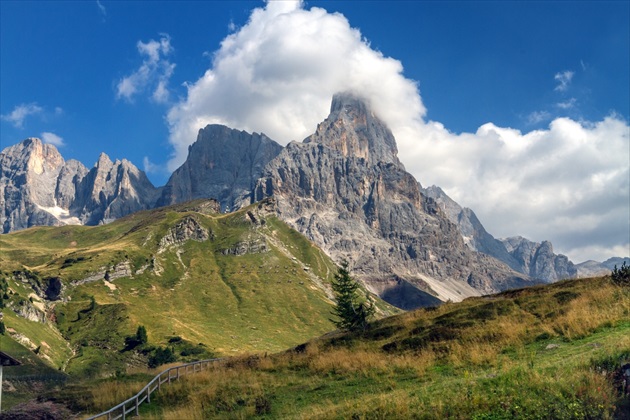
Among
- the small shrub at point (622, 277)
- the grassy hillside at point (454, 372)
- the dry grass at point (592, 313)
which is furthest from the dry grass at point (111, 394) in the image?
the small shrub at point (622, 277)

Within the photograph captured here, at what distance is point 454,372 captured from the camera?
819 inches

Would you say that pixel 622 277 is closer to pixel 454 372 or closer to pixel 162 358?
pixel 454 372

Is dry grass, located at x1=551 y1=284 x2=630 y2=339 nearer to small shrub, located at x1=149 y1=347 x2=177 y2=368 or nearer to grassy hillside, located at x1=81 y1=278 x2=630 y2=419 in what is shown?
grassy hillside, located at x1=81 y1=278 x2=630 y2=419

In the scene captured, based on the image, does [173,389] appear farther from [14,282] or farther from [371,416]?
[14,282]

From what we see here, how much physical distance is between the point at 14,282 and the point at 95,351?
171 ft

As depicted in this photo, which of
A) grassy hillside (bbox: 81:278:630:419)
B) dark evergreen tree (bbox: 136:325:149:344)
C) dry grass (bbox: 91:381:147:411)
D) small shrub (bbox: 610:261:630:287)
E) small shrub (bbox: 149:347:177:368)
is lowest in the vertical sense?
grassy hillside (bbox: 81:278:630:419)

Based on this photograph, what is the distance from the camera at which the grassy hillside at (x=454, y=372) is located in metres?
14.6

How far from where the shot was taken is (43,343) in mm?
142250

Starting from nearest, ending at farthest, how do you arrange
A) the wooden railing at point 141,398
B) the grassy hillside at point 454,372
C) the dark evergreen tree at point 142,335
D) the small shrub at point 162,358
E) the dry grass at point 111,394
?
the grassy hillside at point 454,372 → the wooden railing at point 141,398 → the dry grass at point 111,394 → the small shrub at point 162,358 → the dark evergreen tree at point 142,335

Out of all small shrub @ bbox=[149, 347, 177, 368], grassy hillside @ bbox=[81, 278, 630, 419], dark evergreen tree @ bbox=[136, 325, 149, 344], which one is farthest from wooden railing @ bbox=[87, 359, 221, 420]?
dark evergreen tree @ bbox=[136, 325, 149, 344]

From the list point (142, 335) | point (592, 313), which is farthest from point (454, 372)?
point (142, 335)

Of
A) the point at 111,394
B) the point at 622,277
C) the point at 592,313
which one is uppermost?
the point at 622,277

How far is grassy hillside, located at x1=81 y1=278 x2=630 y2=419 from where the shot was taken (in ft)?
47.9

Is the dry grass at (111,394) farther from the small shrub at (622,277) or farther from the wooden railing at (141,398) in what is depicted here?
the small shrub at (622,277)
